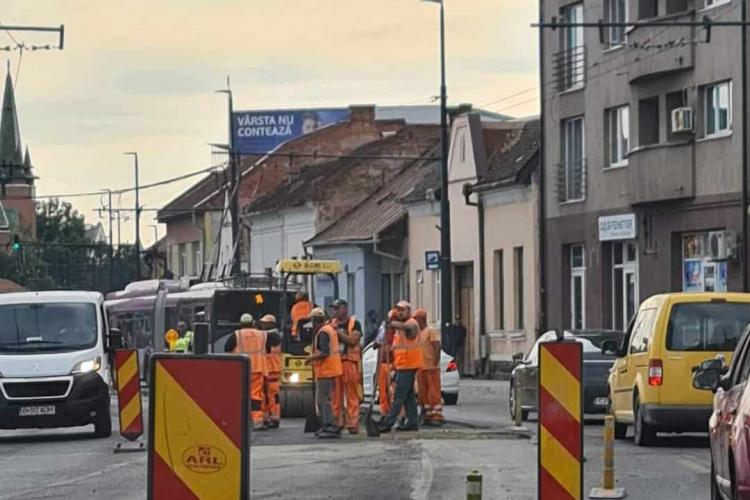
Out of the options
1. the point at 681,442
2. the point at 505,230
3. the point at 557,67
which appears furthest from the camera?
the point at 505,230

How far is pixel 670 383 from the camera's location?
70.2 ft

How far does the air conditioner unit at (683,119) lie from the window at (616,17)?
455 centimetres

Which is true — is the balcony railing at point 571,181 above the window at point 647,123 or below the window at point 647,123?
below

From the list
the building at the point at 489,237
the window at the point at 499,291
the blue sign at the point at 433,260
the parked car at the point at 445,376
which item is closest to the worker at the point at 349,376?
the parked car at the point at 445,376

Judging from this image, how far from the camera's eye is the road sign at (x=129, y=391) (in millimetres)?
23500

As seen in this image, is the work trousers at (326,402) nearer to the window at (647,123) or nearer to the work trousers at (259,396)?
the work trousers at (259,396)

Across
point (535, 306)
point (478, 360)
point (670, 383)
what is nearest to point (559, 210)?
point (535, 306)

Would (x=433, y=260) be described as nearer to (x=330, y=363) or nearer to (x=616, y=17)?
(x=616, y=17)

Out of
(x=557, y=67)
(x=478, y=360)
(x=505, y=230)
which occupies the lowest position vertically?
(x=478, y=360)

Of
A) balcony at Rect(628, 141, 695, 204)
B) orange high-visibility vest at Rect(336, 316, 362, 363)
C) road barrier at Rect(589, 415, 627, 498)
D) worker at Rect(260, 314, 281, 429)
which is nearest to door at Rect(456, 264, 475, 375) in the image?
balcony at Rect(628, 141, 695, 204)

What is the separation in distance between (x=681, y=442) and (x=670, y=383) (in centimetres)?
215

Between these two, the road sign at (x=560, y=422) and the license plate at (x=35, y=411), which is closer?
the road sign at (x=560, y=422)

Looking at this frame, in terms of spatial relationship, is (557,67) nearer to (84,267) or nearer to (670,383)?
(670,383)

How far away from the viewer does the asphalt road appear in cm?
1717
